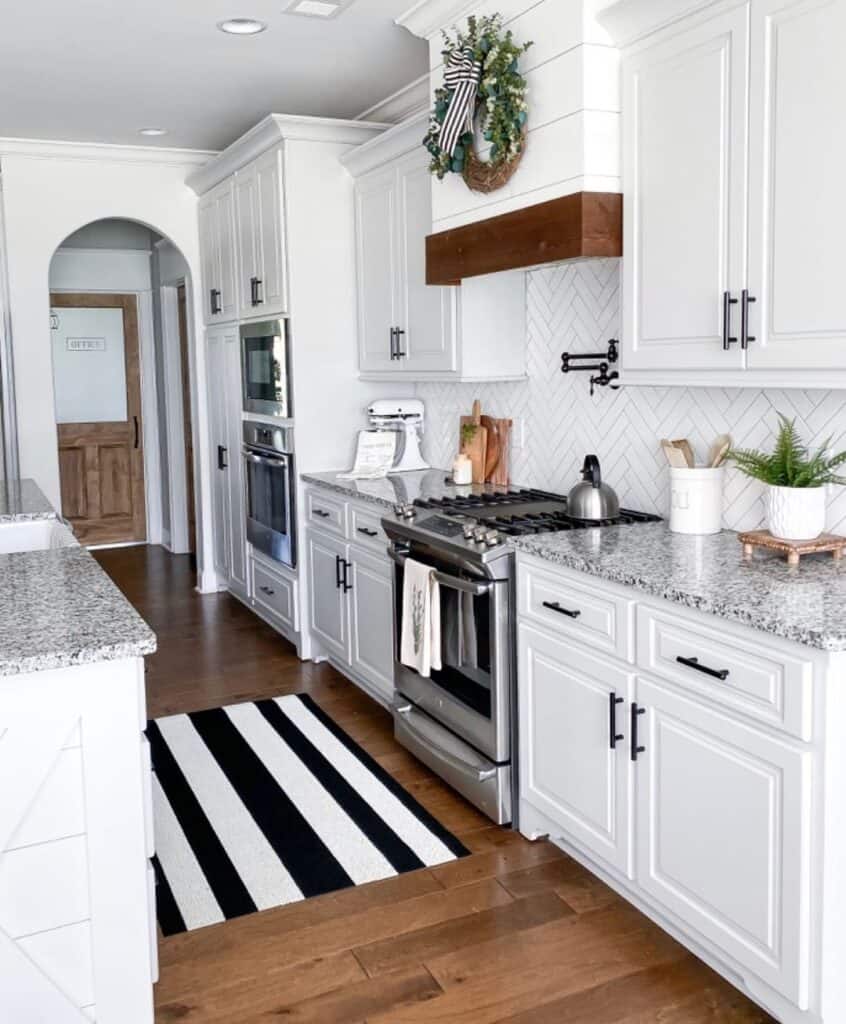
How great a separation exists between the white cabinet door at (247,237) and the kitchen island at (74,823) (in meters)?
3.50

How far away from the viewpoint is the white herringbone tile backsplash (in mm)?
2951

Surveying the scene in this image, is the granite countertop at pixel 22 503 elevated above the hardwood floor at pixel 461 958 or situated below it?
above

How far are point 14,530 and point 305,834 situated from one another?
1.55 m

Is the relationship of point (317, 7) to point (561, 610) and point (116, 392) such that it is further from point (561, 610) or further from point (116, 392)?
point (116, 392)

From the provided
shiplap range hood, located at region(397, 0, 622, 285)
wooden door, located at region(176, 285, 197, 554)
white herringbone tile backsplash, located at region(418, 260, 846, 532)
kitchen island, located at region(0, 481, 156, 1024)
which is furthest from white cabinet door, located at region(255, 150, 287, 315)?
kitchen island, located at region(0, 481, 156, 1024)

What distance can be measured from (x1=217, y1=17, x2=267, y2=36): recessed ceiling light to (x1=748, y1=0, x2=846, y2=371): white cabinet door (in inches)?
80.5

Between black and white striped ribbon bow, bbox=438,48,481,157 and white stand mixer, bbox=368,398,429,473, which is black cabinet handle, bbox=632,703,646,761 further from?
white stand mixer, bbox=368,398,429,473

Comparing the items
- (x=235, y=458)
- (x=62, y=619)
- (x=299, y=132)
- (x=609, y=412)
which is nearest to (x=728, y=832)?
(x=62, y=619)

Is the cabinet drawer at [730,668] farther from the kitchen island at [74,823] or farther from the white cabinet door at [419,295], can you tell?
the white cabinet door at [419,295]

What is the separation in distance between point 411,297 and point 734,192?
2.08m

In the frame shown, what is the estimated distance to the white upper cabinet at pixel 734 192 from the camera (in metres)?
2.34

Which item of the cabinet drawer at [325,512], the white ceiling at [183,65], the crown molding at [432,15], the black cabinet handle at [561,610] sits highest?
the white ceiling at [183,65]

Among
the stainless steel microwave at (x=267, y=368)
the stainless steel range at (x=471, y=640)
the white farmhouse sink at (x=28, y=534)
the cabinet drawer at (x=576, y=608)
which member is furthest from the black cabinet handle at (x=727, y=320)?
the stainless steel microwave at (x=267, y=368)

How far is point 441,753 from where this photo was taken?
350cm
